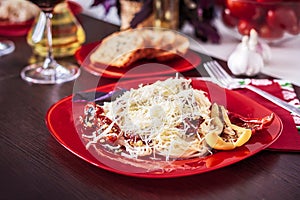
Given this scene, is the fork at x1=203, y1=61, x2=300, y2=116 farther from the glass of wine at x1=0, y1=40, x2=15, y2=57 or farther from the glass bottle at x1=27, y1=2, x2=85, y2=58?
the glass of wine at x1=0, y1=40, x2=15, y2=57

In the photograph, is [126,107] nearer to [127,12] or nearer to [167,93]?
[167,93]

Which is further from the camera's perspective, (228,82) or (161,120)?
(228,82)

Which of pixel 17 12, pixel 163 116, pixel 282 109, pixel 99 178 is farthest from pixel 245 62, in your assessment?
pixel 17 12

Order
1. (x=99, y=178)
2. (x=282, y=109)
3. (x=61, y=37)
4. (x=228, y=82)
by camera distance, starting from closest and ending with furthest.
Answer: (x=99, y=178) → (x=282, y=109) → (x=228, y=82) → (x=61, y=37)

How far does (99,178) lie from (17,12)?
2.75 feet

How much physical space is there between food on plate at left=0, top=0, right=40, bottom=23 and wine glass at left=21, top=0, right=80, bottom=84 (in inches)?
9.5

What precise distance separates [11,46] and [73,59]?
0.19m

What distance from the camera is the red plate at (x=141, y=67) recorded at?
1.24 m

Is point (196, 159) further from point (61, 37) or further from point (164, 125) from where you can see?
point (61, 37)

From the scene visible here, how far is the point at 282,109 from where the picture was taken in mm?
1072

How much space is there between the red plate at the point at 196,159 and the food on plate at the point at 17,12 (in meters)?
0.55

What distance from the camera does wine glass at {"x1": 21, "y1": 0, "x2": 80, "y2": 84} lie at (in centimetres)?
126

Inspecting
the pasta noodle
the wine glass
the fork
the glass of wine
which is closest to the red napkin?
the fork

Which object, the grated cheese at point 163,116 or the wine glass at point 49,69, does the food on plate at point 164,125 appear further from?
the wine glass at point 49,69
